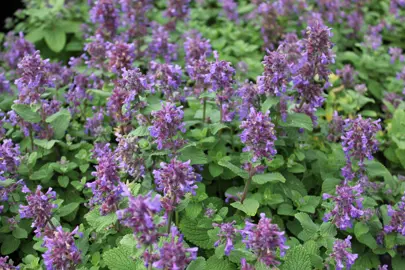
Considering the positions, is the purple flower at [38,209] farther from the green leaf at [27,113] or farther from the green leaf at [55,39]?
the green leaf at [55,39]

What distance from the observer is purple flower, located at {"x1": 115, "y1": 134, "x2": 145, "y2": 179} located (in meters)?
3.74

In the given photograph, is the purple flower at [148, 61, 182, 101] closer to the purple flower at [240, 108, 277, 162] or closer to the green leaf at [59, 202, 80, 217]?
the purple flower at [240, 108, 277, 162]

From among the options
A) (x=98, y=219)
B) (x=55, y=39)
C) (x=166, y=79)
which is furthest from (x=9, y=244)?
(x=55, y=39)

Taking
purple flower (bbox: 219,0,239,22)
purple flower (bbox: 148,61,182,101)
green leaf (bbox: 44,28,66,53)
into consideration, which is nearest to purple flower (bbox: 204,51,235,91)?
purple flower (bbox: 148,61,182,101)

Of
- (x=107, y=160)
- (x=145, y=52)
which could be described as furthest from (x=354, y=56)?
(x=107, y=160)

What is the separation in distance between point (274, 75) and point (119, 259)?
181 cm

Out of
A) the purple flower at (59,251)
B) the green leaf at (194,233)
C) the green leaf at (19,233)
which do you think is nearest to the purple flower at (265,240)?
the green leaf at (194,233)

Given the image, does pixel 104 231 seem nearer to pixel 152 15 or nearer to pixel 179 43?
pixel 179 43

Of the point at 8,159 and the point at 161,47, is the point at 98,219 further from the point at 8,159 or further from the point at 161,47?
the point at 161,47

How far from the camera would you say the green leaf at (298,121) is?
4.16 meters

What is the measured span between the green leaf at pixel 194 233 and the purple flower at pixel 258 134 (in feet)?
2.51

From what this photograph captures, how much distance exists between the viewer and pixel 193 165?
173 inches

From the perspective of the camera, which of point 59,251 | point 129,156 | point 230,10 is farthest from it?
point 230,10

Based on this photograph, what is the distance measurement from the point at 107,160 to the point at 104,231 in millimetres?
697
